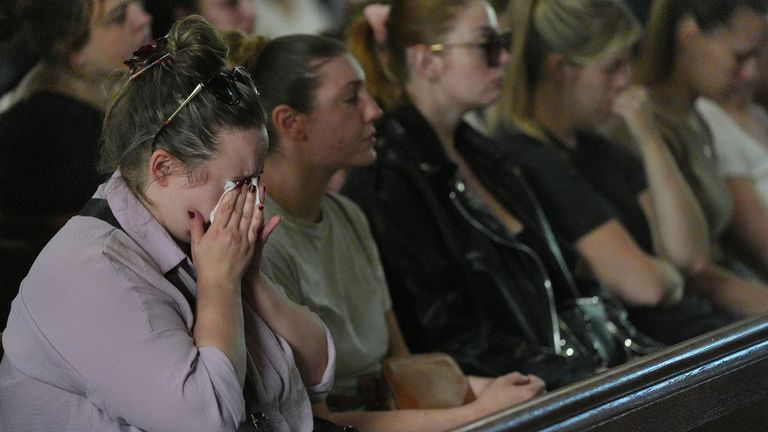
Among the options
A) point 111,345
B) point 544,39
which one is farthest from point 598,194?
point 111,345

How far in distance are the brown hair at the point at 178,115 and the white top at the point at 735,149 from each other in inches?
129

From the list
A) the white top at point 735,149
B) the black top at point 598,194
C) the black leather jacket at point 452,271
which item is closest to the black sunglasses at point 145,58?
the black leather jacket at point 452,271

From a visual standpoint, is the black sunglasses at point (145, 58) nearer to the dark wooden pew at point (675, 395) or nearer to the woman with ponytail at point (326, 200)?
the woman with ponytail at point (326, 200)

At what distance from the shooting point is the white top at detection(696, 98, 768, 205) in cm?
499

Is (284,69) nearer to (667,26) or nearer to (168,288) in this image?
(168,288)

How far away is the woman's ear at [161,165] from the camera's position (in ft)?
6.80

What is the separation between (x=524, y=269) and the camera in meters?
3.61

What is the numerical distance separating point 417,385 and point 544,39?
77.5 inches

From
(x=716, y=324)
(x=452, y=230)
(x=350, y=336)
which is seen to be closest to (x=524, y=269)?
(x=452, y=230)

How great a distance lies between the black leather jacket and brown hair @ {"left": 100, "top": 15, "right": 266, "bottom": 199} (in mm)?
1242

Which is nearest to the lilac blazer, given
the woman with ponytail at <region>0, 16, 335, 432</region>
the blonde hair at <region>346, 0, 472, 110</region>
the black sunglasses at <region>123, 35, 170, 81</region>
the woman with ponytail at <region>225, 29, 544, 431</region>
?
the woman with ponytail at <region>0, 16, 335, 432</region>

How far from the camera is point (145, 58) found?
6.97 feet

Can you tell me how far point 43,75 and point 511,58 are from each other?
6.85ft

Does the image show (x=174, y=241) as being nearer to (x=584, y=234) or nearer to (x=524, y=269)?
(x=524, y=269)
